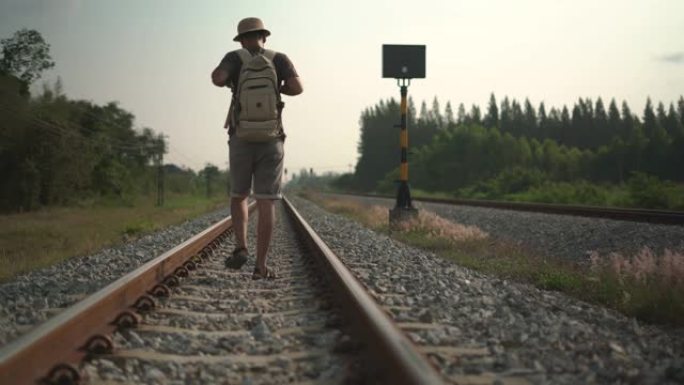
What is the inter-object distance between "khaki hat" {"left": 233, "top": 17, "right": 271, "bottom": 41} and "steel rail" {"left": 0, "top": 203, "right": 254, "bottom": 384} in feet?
6.59

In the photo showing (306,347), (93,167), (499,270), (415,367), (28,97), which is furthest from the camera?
(93,167)

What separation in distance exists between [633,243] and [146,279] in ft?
23.6

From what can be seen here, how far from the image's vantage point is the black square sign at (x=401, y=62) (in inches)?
560

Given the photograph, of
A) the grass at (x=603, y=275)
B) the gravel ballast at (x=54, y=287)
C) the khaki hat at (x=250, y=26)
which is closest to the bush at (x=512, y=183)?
the grass at (x=603, y=275)

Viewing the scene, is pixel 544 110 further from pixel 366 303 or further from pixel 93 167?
pixel 366 303

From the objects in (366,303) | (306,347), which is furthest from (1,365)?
(366,303)

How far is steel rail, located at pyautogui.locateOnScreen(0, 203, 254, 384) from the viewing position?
7.51 ft

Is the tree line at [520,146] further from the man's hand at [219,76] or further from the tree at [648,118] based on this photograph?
the man's hand at [219,76]

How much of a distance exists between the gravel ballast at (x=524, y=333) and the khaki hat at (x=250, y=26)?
2222 mm

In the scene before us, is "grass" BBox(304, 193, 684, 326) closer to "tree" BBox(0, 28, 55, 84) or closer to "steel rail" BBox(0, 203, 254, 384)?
"steel rail" BBox(0, 203, 254, 384)

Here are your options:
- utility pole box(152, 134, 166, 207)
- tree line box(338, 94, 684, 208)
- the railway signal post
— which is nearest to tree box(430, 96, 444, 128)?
tree line box(338, 94, 684, 208)

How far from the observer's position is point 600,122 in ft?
361

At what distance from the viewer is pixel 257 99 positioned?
485 cm

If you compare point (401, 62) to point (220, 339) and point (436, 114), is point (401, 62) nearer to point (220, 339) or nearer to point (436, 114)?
point (220, 339)
